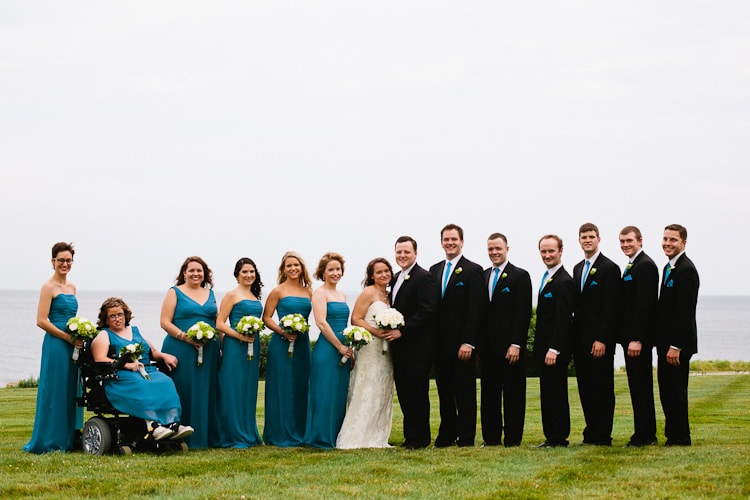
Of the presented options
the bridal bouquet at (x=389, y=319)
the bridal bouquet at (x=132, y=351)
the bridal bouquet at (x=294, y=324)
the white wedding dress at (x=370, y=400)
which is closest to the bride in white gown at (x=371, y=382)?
the white wedding dress at (x=370, y=400)

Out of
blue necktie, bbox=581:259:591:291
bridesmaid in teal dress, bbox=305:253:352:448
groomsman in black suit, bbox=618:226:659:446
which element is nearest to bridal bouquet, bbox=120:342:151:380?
bridesmaid in teal dress, bbox=305:253:352:448

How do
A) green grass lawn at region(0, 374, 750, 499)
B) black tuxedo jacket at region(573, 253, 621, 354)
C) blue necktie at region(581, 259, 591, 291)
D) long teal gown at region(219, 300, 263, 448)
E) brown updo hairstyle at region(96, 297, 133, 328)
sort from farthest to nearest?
long teal gown at region(219, 300, 263, 448), brown updo hairstyle at region(96, 297, 133, 328), blue necktie at region(581, 259, 591, 291), black tuxedo jacket at region(573, 253, 621, 354), green grass lawn at region(0, 374, 750, 499)

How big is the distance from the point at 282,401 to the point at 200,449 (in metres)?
1.17

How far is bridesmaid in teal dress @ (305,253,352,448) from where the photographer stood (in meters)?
11.2

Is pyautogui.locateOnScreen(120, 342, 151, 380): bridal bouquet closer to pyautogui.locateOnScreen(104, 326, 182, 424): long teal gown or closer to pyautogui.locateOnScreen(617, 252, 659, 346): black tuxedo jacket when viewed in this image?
pyautogui.locateOnScreen(104, 326, 182, 424): long teal gown

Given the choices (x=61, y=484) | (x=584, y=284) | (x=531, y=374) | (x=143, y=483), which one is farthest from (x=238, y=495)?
(x=531, y=374)

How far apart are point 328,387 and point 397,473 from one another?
247 cm

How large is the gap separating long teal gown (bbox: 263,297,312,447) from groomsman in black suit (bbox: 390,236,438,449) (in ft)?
4.18

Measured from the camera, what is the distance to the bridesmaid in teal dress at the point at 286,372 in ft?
37.6

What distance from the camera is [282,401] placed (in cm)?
1149

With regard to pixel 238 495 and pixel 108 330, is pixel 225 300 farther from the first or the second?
pixel 238 495

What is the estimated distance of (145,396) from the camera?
34.2 ft

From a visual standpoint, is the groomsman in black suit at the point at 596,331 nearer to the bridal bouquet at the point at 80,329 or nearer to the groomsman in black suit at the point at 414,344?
the groomsman in black suit at the point at 414,344

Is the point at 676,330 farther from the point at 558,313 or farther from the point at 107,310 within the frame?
the point at 107,310
